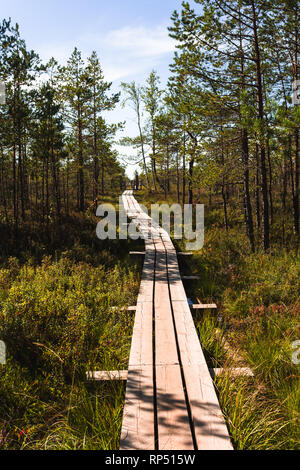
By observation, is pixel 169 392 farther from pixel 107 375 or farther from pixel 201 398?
pixel 107 375

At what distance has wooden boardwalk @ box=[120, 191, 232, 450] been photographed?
2557mm

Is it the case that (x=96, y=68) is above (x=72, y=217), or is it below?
above

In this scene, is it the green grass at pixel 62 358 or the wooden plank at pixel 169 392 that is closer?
the wooden plank at pixel 169 392

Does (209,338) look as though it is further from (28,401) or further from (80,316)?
(28,401)

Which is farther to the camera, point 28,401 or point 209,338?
point 209,338

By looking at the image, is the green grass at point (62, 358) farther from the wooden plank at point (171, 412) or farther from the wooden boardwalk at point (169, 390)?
the wooden plank at point (171, 412)

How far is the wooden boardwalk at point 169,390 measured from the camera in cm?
256

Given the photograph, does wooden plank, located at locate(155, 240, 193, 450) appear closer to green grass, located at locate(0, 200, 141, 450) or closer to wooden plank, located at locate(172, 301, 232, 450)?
wooden plank, located at locate(172, 301, 232, 450)

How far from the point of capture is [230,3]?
859 cm

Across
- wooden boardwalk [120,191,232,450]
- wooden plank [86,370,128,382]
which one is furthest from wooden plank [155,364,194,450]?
wooden plank [86,370,128,382]

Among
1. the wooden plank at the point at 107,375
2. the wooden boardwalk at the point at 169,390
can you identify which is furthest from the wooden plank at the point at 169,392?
the wooden plank at the point at 107,375

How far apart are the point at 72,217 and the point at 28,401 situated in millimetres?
13206
